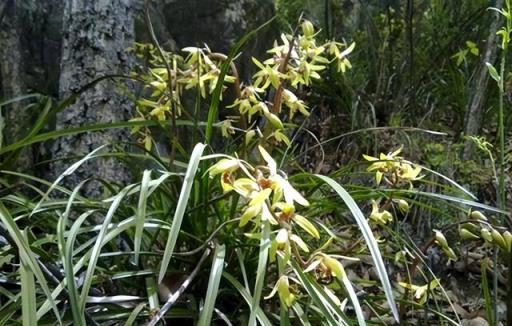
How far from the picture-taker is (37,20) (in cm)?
351

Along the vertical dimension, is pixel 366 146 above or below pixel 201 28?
below

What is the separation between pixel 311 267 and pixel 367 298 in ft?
1.71

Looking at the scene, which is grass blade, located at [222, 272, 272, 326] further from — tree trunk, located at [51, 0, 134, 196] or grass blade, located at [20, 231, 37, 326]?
tree trunk, located at [51, 0, 134, 196]

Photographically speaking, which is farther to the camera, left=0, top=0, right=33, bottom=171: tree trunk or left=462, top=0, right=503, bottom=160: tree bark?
left=0, top=0, right=33, bottom=171: tree trunk

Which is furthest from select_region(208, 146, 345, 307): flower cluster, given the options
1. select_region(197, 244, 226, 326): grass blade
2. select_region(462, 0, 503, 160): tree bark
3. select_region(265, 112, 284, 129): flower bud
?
select_region(462, 0, 503, 160): tree bark

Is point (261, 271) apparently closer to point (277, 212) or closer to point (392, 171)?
point (277, 212)

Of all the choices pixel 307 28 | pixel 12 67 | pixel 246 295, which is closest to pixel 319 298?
pixel 246 295

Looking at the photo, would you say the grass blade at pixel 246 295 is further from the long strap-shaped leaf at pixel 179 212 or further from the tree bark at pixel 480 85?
the tree bark at pixel 480 85

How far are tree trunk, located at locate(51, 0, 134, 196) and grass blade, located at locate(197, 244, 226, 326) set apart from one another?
2.85ft

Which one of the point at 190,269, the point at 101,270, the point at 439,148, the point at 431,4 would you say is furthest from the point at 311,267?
the point at 431,4

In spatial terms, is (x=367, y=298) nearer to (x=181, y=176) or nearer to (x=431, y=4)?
(x=181, y=176)

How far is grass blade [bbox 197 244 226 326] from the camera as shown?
1179 millimetres

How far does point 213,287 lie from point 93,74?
1.11 meters

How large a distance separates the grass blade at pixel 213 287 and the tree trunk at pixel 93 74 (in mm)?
870
